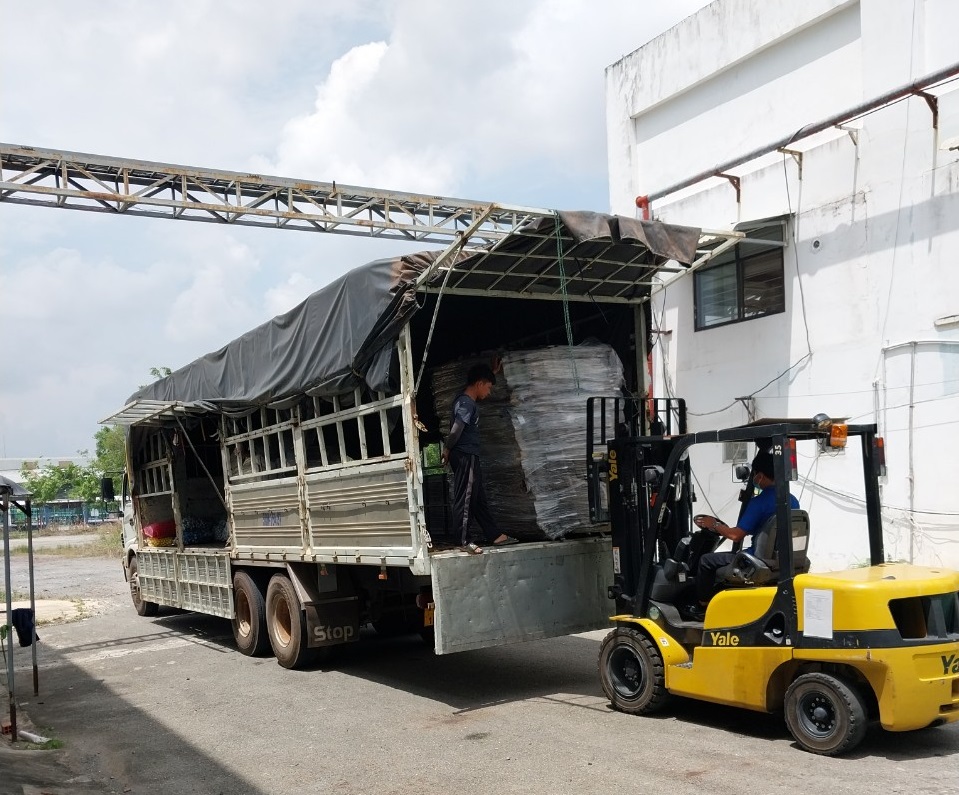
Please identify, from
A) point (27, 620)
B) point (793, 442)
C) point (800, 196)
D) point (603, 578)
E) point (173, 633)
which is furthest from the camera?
point (173, 633)

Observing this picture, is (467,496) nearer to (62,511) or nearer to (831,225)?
(831,225)

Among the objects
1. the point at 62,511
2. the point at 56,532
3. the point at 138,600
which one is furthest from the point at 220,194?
the point at 62,511

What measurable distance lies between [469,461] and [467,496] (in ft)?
0.99

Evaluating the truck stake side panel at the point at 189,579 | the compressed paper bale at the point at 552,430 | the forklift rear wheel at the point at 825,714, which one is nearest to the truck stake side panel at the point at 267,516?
the truck stake side panel at the point at 189,579

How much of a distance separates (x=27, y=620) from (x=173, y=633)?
4.38m

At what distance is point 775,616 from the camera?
6.11m

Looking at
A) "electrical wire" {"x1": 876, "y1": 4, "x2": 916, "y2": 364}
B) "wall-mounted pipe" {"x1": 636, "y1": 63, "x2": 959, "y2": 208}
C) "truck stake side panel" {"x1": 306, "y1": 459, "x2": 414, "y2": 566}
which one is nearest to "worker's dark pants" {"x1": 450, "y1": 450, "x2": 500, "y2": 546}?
"truck stake side panel" {"x1": 306, "y1": 459, "x2": 414, "y2": 566}

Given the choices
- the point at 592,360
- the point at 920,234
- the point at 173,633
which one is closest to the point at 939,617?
the point at 592,360

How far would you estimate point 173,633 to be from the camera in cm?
1329

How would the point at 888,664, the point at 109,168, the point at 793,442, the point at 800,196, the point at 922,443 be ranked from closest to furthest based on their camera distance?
the point at 888,664 → the point at 793,442 → the point at 922,443 → the point at 800,196 → the point at 109,168

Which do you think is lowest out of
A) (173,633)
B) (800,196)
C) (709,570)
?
(173,633)

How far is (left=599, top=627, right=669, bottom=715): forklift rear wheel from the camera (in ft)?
22.4

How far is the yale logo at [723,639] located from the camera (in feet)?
20.7

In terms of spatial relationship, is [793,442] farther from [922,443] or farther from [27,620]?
[27,620]
